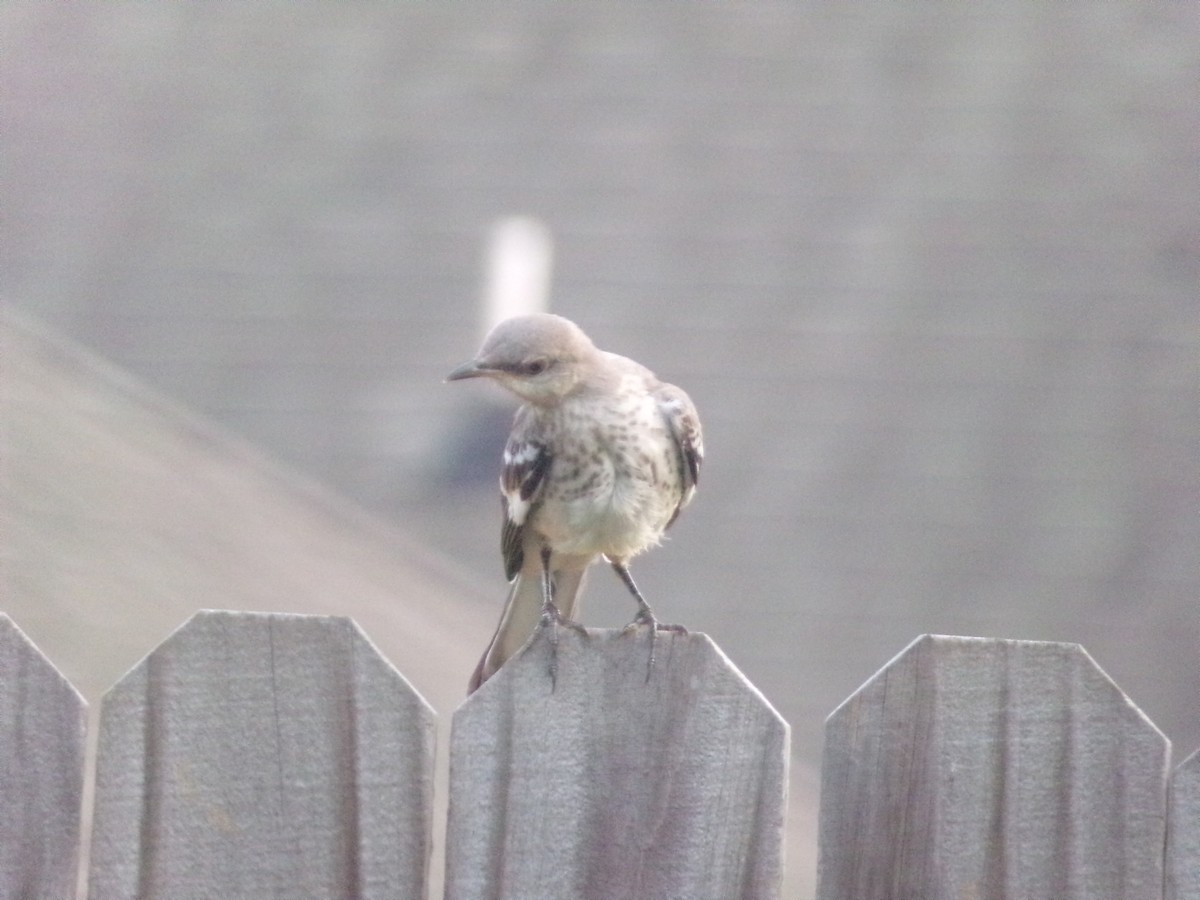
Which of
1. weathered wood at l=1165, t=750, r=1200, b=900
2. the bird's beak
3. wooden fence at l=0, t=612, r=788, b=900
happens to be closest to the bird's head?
the bird's beak

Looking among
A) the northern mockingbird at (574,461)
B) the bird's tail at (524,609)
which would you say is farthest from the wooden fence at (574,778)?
the northern mockingbird at (574,461)

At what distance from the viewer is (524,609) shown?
4.05 meters

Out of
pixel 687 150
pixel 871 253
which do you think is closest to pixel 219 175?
pixel 687 150

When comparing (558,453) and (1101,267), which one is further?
(1101,267)

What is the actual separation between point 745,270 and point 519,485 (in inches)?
189

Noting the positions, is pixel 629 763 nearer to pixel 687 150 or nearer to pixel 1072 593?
pixel 1072 593

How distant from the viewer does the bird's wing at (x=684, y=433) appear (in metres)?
4.28

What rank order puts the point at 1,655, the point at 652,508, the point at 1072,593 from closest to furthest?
the point at 1,655, the point at 652,508, the point at 1072,593

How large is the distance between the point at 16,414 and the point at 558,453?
2.62m

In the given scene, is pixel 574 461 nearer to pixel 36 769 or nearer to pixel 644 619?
pixel 644 619

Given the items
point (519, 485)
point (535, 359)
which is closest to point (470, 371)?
point (535, 359)

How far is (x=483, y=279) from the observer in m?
8.70

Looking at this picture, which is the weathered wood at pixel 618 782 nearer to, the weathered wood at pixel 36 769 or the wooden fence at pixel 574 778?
the wooden fence at pixel 574 778

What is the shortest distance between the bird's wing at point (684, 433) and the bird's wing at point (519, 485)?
0.34m
